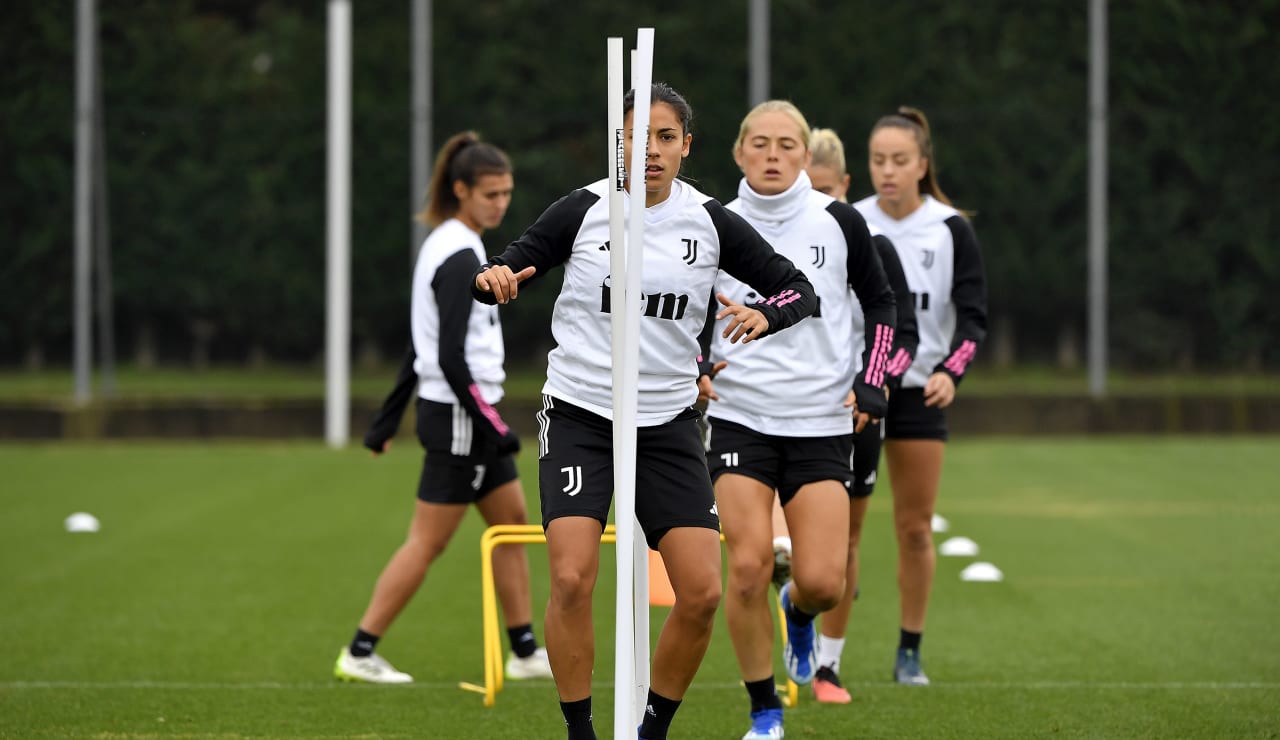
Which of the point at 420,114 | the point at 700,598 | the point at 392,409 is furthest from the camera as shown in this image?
the point at 420,114

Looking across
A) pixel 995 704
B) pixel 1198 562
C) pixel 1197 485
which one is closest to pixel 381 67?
pixel 1197 485

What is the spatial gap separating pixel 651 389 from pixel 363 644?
247cm

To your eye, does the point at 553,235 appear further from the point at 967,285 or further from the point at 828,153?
the point at 967,285

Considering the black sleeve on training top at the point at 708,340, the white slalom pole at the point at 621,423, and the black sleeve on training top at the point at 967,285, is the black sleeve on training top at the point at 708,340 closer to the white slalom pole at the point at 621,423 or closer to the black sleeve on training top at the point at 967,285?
the white slalom pole at the point at 621,423

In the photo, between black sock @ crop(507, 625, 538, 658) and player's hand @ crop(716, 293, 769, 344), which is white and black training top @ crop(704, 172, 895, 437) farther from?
black sock @ crop(507, 625, 538, 658)

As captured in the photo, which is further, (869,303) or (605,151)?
(605,151)

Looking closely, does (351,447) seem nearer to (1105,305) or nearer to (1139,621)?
(1105,305)

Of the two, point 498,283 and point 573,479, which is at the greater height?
point 498,283

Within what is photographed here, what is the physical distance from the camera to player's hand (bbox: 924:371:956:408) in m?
6.43

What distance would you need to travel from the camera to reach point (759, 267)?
4.98 metres

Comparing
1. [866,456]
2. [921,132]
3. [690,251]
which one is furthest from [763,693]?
[921,132]

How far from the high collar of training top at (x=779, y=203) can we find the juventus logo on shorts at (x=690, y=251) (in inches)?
41.5

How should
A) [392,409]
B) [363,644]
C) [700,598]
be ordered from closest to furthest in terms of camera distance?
[700,598] → [363,644] → [392,409]

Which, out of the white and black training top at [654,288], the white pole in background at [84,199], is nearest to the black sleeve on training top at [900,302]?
the white and black training top at [654,288]
